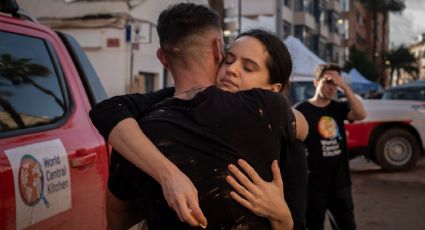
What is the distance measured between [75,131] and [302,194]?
151cm

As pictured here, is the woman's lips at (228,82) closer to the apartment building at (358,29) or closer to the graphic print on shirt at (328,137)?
the graphic print on shirt at (328,137)

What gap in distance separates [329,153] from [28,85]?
2.60 meters

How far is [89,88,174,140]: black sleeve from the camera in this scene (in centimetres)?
164

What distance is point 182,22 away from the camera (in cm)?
168

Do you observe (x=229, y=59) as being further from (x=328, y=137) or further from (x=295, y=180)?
(x=328, y=137)

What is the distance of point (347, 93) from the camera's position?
4.51 m

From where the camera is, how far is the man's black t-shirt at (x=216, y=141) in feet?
4.95

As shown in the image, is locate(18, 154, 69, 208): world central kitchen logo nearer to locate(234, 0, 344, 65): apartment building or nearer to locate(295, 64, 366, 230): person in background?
locate(295, 64, 366, 230): person in background

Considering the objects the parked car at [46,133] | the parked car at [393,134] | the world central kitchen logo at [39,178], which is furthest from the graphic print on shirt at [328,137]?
the parked car at [393,134]

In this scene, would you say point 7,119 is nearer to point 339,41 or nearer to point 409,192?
point 409,192

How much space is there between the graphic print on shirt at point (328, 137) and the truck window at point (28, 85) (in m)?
2.28

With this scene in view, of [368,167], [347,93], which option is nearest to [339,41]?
[368,167]

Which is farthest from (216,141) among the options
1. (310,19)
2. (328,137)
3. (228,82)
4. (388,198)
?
(310,19)

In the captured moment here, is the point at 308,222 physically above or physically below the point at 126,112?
below
